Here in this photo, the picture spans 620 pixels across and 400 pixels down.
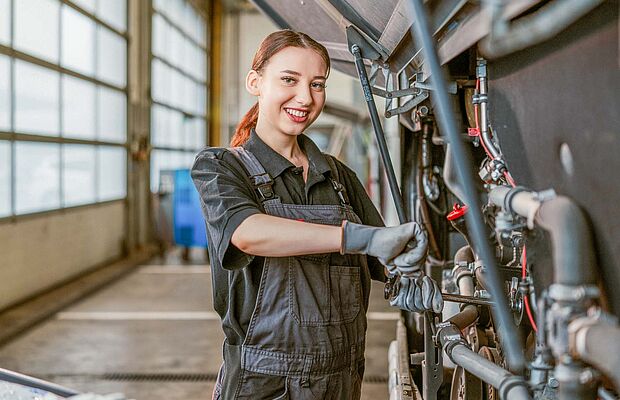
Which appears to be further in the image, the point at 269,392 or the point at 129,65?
the point at 129,65

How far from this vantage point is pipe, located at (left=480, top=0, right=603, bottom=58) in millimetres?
872

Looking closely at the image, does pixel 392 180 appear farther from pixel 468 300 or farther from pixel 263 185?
pixel 468 300

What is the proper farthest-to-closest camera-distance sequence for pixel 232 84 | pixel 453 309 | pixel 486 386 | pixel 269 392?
pixel 232 84, pixel 453 309, pixel 486 386, pixel 269 392

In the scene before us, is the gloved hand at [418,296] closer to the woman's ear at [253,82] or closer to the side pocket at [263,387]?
the side pocket at [263,387]

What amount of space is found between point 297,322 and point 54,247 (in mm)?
5327

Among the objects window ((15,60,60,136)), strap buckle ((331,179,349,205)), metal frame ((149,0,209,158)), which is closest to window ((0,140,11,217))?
window ((15,60,60,136))

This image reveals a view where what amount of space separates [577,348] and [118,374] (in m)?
3.47

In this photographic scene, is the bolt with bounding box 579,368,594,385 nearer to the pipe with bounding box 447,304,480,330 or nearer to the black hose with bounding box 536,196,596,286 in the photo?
the black hose with bounding box 536,196,596,286

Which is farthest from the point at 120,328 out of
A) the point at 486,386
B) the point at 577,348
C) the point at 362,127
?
the point at 362,127

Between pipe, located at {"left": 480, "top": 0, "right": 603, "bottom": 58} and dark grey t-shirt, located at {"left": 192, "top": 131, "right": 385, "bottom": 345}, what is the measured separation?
0.62 metres

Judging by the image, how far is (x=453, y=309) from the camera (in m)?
2.43

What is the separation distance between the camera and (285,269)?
5.05ft

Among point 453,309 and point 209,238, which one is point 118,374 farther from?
point 209,238

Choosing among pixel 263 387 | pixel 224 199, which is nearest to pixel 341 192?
pixel 224 199
